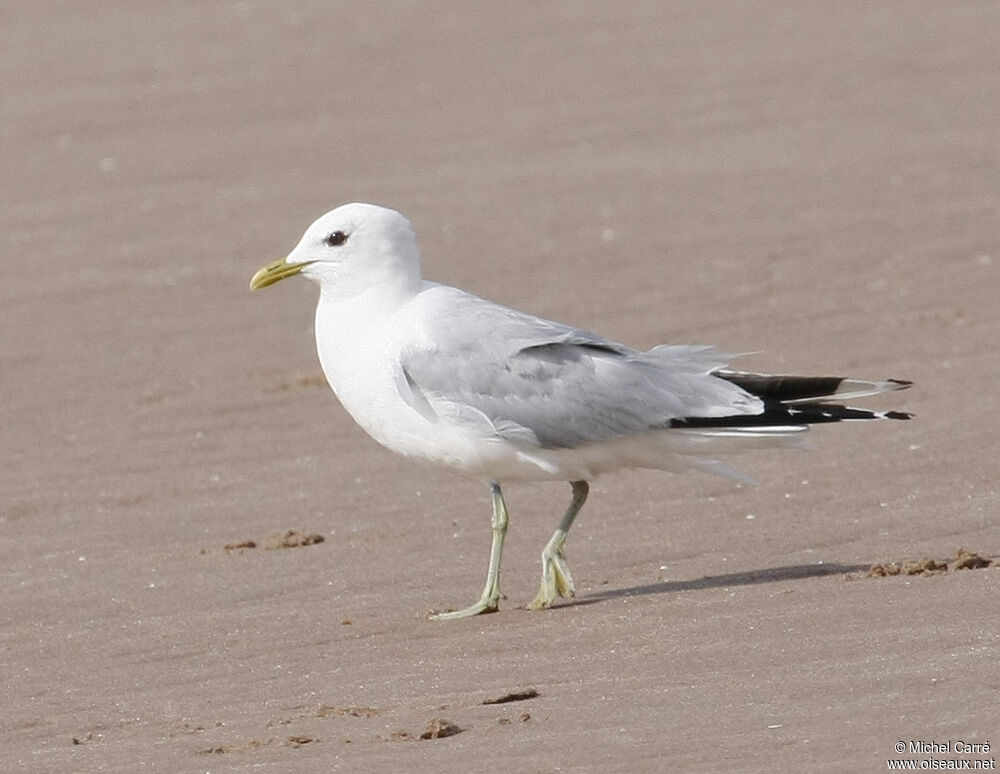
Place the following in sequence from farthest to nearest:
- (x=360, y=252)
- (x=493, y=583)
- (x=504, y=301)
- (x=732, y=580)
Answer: (x=504, y=301) → (x=360, y=252) → (x=732, y=580) → (x=493, y=583)

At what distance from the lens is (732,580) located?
6785 millimetres

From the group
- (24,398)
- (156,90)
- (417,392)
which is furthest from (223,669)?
(156,90)

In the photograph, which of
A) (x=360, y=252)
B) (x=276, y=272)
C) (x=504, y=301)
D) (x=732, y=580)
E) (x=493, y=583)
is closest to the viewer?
(x=493, y=583)

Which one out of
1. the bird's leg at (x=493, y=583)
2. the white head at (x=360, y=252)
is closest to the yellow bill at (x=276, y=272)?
the white head at (x=360, y=252)

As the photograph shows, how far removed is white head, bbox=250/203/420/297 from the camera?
23.0 ft

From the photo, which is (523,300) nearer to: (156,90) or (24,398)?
(24,398)

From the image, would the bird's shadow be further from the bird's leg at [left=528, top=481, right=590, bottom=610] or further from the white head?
the white head

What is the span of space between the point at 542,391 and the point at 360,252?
0.85 m

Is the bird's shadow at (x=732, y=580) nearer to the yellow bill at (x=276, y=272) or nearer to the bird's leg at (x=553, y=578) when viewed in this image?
the bird's leg at (x=553, y=578)

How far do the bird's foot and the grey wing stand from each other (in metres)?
0.38

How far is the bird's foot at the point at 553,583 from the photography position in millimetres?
6707

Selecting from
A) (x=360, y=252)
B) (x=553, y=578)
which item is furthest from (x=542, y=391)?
(x=360, y=252)

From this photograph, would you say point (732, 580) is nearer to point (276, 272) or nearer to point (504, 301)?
point (276, 272)

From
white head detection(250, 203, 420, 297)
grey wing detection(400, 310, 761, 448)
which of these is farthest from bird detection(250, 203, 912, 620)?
white head detection(250, 203, 420, 297)
